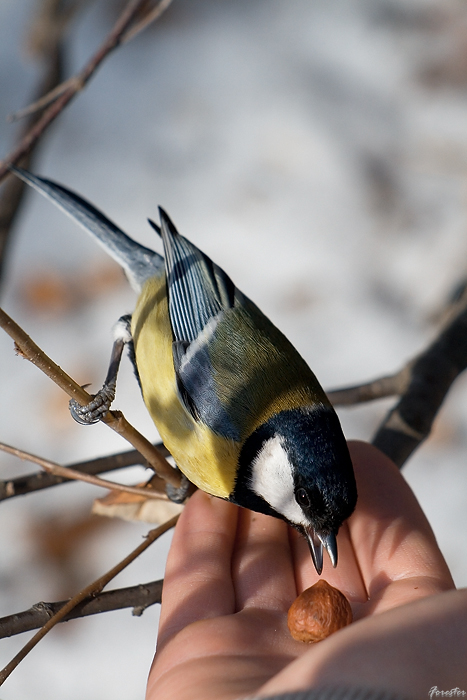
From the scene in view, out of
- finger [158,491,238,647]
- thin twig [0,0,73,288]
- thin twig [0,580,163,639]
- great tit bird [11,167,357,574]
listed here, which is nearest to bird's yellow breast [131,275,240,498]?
great tit bird [11,167,357,574]

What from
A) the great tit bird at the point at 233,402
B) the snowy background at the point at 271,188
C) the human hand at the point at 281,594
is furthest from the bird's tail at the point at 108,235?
the snowy background at the point at 271,188

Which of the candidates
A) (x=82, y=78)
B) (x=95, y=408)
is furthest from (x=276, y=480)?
(x=82, y=78)

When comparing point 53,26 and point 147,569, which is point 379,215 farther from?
point 147,569

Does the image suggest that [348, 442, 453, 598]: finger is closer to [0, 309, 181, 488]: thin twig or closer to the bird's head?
the bird's head

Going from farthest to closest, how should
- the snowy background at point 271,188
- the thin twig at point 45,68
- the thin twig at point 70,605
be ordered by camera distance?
the snowy background at point 271,188, the thin twig at point 45,68, the thin twig at point 70,605

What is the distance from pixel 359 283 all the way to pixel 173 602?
75.4 inches

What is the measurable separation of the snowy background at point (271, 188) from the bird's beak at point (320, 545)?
45.6 inches

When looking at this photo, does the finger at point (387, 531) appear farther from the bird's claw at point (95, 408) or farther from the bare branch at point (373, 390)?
the bird's claw at point (95, 408)

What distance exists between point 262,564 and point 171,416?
1.23ft

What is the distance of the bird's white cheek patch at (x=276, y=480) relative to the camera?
4.42 ft

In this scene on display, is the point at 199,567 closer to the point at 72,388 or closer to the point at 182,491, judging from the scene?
the point at 182,491

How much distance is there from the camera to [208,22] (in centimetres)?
340

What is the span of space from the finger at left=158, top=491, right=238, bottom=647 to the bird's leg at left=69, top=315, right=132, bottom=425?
32 cm

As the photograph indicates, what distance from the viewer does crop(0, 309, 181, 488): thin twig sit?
3.13ft
